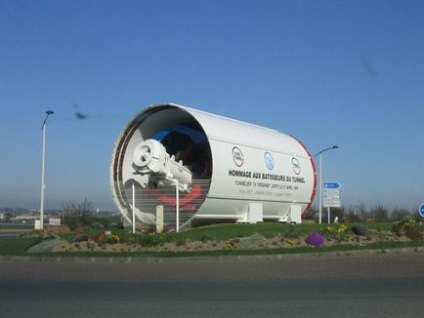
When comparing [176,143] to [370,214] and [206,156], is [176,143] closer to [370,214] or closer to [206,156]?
[206,156]

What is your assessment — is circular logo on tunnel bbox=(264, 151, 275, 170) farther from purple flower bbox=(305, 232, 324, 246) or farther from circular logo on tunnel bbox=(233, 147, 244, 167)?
purple flower bbox=(305, 232, 324, 246)

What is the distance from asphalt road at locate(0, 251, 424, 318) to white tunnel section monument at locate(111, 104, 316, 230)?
706 cm

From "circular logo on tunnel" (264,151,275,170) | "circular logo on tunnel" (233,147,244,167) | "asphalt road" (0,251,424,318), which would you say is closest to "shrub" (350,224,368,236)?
"asphalt road" (0,251,424,318)

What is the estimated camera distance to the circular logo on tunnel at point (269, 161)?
3038 cm

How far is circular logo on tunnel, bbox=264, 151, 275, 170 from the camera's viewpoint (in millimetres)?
30378

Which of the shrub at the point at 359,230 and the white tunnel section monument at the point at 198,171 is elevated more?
the white tunnel section monument at the point at 198,171

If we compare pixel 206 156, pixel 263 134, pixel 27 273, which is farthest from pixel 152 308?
pixel 263 134

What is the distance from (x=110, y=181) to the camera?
2995 cm

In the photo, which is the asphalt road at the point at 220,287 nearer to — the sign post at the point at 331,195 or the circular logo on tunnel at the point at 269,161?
the circular logo on tunnel at the point at 269,161

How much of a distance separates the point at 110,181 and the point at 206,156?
15.9 feet

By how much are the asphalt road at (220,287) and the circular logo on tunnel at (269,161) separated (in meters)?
9.85

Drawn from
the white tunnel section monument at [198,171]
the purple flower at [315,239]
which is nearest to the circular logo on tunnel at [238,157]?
the white tunnel section monument at [198,171]

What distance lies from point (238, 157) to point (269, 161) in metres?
3.09

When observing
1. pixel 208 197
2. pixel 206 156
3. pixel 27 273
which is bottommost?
pixel 27 273
